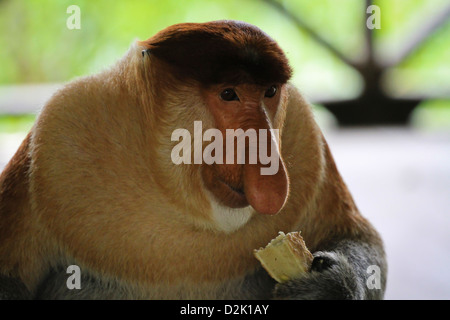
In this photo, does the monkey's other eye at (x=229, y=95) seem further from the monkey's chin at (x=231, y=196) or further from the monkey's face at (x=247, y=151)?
the monkey's chin at (x=231, y=196)

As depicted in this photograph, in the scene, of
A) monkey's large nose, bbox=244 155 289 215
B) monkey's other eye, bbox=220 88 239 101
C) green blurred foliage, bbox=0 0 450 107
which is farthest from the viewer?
green blurred foliage, bbox=0 0 450 107

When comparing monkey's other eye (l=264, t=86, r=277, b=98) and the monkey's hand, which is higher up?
monkey's other eye (l=264, t=86, r=277, b=98)

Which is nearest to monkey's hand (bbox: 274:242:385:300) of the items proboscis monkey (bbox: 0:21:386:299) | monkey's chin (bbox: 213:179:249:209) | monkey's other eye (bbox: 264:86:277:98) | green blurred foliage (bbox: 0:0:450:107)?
proboscis monkey (bbox: 0:21:386:299)

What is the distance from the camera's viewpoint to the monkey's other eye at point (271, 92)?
4.77ft

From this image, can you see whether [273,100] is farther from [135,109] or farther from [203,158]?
[135,109]

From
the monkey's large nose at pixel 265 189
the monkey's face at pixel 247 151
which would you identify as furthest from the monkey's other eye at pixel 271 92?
the monkey's large nose at pixel 265 189

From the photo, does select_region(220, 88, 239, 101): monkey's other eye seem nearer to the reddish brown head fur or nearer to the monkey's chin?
the reddish brown head fur

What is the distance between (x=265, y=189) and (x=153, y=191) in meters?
0.33

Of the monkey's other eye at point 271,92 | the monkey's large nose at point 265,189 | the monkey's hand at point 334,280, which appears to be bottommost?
the monkey's hand at point 334,280

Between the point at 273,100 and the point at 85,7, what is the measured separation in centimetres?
286

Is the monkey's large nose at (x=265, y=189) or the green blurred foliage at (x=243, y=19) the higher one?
the green blurred foliage at (x=243, y=19)

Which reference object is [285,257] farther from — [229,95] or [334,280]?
[229,95]

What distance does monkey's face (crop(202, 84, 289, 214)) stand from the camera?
1304mm

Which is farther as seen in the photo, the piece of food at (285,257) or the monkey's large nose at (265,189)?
the piece of food at (285,257)
